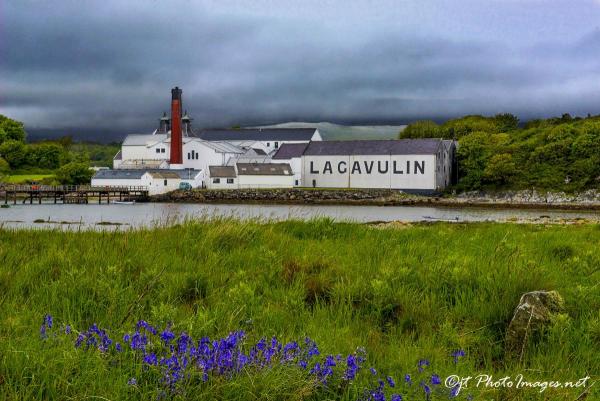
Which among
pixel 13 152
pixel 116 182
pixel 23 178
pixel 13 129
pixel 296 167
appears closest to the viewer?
pixel 116 182

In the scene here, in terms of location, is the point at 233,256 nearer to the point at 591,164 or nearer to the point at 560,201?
the point at 560,201

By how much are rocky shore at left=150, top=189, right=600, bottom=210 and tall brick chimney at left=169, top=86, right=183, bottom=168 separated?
10487 mm

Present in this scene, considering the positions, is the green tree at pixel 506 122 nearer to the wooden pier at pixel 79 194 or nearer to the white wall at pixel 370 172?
the white wall at pixel 370 172

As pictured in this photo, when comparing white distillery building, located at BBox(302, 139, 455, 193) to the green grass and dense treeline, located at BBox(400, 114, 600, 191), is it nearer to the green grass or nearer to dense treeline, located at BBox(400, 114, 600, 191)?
dense treeline, located at BBox(400, 114, 600, 191)

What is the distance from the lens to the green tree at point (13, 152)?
336 feet

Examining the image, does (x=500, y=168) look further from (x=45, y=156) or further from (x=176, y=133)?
(x=45, y=156)

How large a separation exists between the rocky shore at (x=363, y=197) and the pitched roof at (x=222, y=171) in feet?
19.3

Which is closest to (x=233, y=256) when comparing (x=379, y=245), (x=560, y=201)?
(x=379, y=245)

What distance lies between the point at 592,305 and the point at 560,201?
70.3 metres

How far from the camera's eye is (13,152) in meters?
105

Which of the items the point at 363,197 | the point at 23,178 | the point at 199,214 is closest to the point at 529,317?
the point at 199,214

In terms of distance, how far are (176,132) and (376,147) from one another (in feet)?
104

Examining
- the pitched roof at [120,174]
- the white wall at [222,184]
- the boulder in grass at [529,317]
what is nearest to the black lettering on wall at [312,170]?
the white wall at [222,184]

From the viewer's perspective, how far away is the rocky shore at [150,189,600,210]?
220ft
